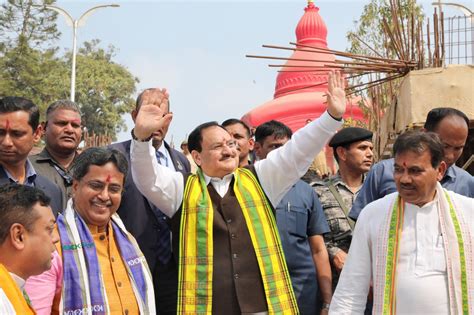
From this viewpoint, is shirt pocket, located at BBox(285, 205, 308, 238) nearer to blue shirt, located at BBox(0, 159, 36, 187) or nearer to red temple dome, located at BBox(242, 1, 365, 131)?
blue shirt, located at BBox(0, 159, 36, 187)

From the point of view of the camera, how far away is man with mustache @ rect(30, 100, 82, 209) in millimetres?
4645

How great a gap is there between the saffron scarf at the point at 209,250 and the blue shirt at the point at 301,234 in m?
0.59

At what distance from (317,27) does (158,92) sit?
73.4ft

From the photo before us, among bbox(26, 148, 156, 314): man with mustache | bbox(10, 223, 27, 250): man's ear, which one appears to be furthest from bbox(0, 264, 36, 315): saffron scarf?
bbox(26, 148, 156, 314): man with mustache

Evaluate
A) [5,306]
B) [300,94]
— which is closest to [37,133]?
[5,306]

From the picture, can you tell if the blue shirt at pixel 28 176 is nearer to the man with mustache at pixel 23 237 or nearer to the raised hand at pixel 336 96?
the man with mustache at pixel 23 237

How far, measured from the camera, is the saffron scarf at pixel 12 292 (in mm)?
2606

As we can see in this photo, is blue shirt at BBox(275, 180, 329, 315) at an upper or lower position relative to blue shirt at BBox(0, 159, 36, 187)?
lower

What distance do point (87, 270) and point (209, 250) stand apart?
27.7 inches

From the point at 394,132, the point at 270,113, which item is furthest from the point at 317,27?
the point at 394,132

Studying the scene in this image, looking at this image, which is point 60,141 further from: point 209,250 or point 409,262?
point 409,262

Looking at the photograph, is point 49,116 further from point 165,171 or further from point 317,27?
point 317,27

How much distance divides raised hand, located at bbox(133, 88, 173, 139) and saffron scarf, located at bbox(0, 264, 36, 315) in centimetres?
128

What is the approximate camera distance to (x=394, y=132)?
8.20 m
